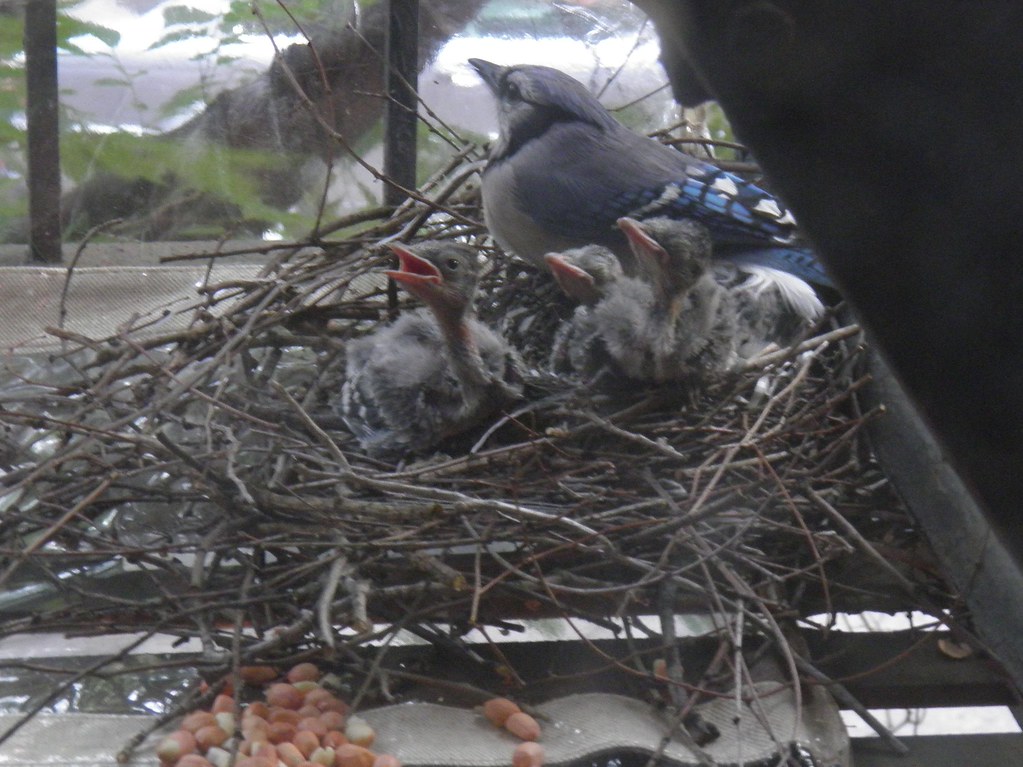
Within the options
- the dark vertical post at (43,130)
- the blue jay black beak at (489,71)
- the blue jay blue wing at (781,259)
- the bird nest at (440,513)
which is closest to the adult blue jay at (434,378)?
the bird nest at (440,513)

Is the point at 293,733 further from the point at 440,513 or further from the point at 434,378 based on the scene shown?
the point at 434,378

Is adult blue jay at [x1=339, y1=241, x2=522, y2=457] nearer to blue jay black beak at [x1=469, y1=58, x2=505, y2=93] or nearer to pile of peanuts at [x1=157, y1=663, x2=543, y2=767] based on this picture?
pile of peanuts at [x1=157, y1=663, x2=543, y2=767]

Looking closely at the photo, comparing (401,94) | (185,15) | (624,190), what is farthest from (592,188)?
(185,15)

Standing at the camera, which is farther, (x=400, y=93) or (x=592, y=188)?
(x=400, y=93)

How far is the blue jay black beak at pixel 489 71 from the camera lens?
5.99 ft

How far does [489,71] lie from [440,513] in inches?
40.0

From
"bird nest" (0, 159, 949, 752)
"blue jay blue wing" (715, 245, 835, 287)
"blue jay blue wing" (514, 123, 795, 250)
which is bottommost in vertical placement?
"bird nest" (0, 159, 949, 752)

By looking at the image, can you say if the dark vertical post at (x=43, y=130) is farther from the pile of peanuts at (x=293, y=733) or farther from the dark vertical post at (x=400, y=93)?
the pile of peanuts at (x=293, y=733)

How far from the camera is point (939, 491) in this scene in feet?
3.78

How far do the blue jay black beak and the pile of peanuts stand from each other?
1074mm

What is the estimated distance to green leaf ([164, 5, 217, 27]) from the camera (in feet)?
6.61

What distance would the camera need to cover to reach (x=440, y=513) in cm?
106

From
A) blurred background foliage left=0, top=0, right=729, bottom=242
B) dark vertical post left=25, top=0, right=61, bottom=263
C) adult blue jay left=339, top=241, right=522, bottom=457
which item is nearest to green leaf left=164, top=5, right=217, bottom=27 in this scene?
blurred background foliage left=0, top=0, right=729, bottom=242

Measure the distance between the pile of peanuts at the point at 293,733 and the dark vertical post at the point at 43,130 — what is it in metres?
1.09
